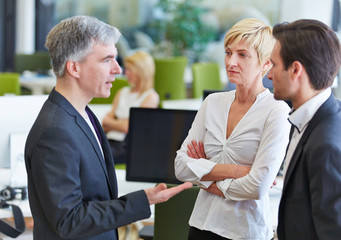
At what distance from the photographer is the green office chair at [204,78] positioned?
651 centimetres

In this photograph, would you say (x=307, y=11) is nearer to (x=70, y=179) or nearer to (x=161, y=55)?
(x=161, y=55)

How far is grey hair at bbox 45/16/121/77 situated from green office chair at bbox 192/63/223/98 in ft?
15.4

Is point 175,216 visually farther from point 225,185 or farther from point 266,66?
point 266,66

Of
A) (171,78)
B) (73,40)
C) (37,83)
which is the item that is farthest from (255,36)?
(37,83)

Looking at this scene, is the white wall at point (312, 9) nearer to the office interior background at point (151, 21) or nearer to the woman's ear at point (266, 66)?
the office interior background at point (151, 21)

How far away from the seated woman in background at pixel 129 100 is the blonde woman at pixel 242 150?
247 centimetres

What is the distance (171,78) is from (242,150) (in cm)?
523

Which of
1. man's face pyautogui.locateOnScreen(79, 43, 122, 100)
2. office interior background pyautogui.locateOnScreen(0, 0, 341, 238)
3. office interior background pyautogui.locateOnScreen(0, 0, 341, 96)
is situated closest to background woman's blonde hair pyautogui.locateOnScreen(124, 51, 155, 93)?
man's face pyautogui.locateOnScreen(79, 43, 122, 100)

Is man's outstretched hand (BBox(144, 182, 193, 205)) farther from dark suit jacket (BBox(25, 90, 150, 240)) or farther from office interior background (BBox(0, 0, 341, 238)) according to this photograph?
office interior background (BBox(0, 0, 341, 238))

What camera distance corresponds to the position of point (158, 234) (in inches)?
99.5

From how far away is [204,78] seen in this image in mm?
6711

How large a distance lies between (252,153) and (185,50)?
751 centimetres

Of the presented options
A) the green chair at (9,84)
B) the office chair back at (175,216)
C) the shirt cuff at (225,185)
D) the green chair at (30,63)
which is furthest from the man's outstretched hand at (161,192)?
the green chair at (30,63)

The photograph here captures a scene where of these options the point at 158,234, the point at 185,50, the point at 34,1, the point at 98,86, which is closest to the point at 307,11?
the point at 185,50
